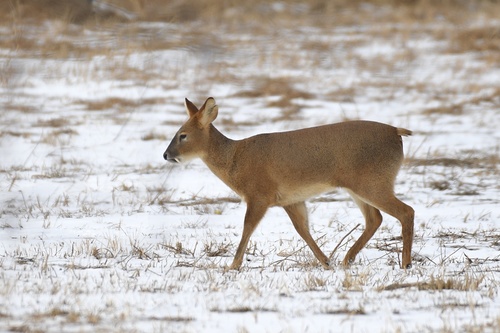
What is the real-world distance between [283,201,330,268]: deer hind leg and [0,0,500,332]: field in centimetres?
10

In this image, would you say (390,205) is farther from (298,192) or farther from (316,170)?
(298,192)

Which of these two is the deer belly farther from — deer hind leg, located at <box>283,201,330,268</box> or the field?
the field

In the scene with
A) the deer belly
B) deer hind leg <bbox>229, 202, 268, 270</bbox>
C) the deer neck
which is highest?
the deer neck

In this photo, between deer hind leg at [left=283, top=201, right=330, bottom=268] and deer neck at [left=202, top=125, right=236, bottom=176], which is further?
deer neck at [left=202, top=125, right=236, bottom=176]

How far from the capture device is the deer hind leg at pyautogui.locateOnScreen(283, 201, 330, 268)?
24.4ft

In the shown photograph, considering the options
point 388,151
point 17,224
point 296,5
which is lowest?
point 17,224

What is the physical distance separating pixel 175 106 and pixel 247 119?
6.33ft

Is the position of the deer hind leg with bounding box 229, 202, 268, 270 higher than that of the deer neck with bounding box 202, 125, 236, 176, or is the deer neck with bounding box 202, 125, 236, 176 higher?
the deer neck with bounding box 202, 125, 236, 176

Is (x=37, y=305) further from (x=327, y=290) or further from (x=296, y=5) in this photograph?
(x=296, y=5)

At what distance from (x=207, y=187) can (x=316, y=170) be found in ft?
13.6

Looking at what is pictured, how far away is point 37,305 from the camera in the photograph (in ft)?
17.7

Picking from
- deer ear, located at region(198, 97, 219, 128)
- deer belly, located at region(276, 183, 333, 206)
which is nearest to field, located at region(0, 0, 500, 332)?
deer belly, located at region(276, 183, 333, 206)

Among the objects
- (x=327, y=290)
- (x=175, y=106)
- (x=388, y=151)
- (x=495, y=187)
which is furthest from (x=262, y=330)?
(x=175, y=106)

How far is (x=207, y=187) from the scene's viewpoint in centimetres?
1141
